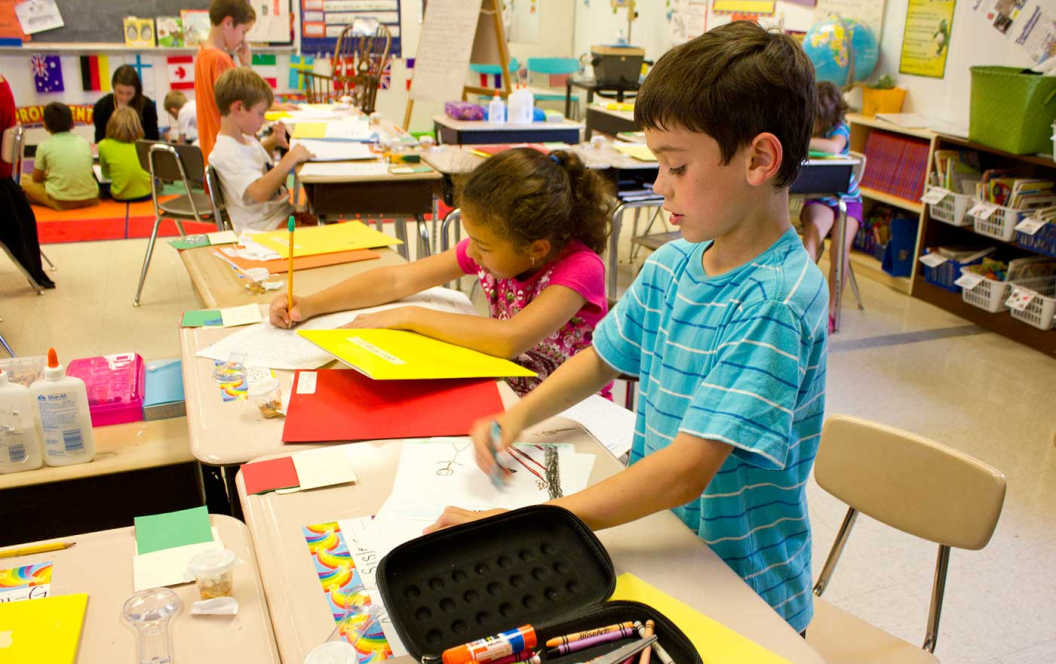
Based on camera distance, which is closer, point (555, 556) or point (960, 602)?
point (555, 556)

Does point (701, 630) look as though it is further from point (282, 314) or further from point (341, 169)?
point (341, 169)

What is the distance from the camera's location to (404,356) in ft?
5.01

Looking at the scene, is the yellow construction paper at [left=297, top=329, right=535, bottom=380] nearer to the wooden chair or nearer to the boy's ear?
the boy's ear

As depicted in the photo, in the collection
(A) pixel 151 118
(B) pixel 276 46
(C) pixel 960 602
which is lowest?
(C) pixel 960 602

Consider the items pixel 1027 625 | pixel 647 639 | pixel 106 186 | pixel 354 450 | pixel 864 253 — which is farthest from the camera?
pixel 106 186

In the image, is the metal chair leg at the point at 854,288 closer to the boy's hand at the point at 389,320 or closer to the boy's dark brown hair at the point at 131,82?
the boy's hand at the point at 389,320

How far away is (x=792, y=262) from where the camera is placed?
3.29 ft

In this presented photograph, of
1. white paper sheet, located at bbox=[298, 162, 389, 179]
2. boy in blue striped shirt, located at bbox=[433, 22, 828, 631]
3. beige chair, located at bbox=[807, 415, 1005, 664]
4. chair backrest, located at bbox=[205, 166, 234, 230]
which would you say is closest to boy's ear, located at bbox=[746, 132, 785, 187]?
boy in blue striped shirt, located at bbox=[433, 22, 828, 631]

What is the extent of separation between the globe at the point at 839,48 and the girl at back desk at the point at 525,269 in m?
3.45

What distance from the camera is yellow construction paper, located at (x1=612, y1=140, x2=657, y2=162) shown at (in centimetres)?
388

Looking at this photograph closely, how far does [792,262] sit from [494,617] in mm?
526

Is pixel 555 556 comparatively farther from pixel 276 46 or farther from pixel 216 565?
pixel 276 46

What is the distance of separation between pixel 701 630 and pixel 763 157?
0.51m

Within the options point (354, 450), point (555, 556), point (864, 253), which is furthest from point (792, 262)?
point (864, 253)
